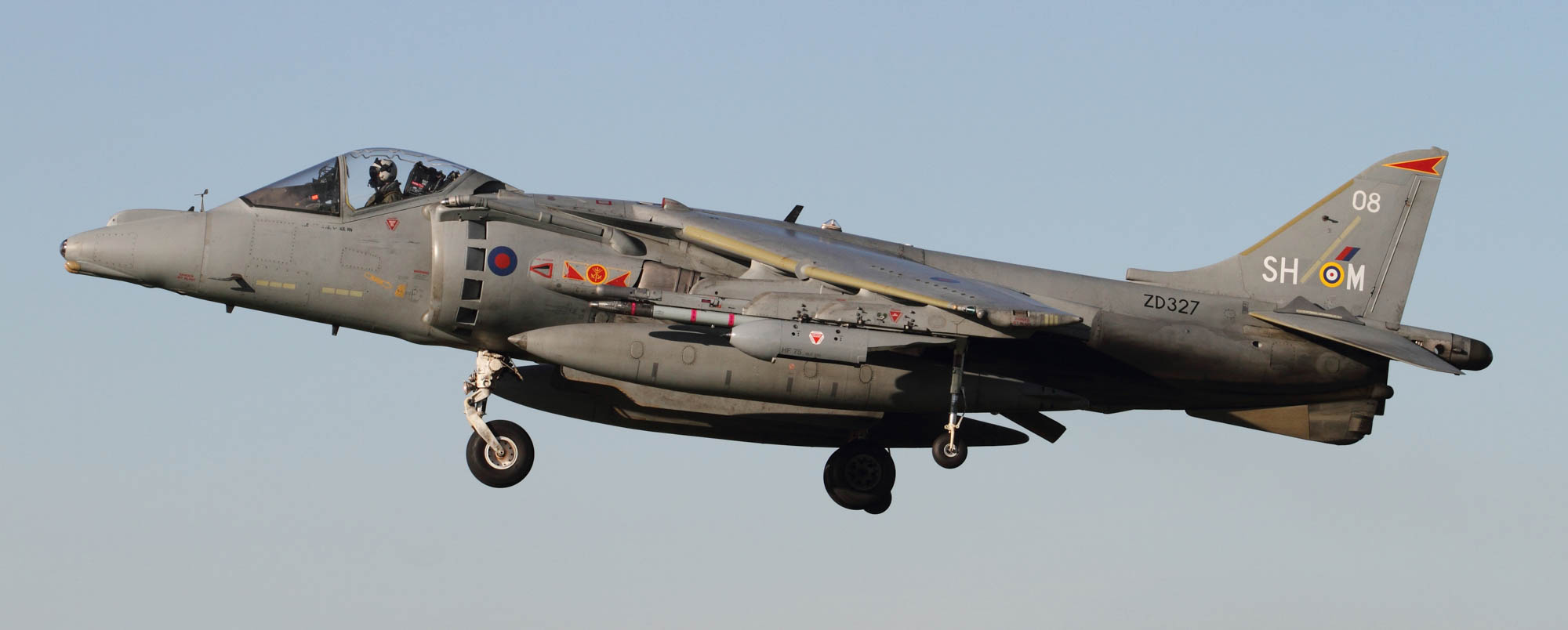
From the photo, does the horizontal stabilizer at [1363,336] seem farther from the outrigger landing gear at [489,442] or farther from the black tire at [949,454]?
the outrigger landing gear at [489,442]

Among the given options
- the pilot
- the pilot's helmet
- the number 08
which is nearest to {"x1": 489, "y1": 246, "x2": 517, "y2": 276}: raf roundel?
the pilot

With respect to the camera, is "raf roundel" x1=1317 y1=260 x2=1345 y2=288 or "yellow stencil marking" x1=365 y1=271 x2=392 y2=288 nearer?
"yellow stencil marking" x1=365 y1=271 x2=392 y2=288

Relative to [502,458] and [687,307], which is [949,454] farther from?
[502,458]

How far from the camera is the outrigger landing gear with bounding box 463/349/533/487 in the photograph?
20531 mm

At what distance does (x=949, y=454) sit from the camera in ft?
63.2

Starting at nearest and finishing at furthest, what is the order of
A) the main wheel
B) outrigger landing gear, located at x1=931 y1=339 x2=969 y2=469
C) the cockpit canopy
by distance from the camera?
outrigger landing gear, located at x1=931 y1=339 x2=969 y2=469
the cockpit canopy
the main wheel

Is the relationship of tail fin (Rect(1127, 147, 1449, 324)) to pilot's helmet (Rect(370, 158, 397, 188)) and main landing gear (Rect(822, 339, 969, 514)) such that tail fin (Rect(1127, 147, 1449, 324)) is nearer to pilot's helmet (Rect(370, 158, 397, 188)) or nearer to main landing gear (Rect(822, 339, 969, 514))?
main landing gear (Rect(822, 339, 969, 514))

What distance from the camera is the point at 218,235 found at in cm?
1992

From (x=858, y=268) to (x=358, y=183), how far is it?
18.4 feet

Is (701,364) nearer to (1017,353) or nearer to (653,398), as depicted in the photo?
(653,398)

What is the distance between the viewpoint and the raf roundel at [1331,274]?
21703 millimetres

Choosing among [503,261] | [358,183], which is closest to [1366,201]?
[503,261]

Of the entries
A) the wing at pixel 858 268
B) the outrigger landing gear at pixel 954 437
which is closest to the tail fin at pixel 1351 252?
the wing at pixel 858 268

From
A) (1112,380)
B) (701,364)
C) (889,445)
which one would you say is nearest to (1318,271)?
(1112,380)
